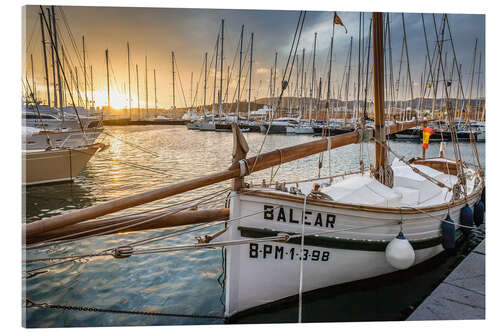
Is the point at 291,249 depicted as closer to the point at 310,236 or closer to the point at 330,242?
the point at 310,236

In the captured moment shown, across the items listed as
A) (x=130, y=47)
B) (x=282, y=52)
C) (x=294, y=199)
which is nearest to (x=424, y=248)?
(x=294, y=199)

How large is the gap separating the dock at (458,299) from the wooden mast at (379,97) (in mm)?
1320

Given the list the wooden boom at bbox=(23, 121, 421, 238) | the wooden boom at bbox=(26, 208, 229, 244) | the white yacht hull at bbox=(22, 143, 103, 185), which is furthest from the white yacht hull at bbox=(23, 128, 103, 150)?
the wooden boom at bbox=(23, 121, 421, 238)

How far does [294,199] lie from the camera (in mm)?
2863

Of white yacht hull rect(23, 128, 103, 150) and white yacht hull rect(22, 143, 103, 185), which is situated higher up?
white yacht hull rect(23, 128, 103, 150)

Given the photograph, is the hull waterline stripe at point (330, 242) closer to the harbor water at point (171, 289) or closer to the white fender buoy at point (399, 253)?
the white fender buoy at point (399, 253)

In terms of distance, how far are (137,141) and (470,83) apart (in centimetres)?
1258

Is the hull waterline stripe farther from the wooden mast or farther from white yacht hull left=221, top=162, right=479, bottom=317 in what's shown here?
the wooden mast

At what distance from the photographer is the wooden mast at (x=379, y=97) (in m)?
3.77

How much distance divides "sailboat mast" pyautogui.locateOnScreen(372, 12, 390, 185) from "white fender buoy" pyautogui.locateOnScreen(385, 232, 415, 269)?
3.89 ft

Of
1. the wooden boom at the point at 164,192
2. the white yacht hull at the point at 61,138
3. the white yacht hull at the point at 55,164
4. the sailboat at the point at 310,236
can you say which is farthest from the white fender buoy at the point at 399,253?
the white yacht hull at the point at 55,164

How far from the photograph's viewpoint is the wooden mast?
12.4 ft
